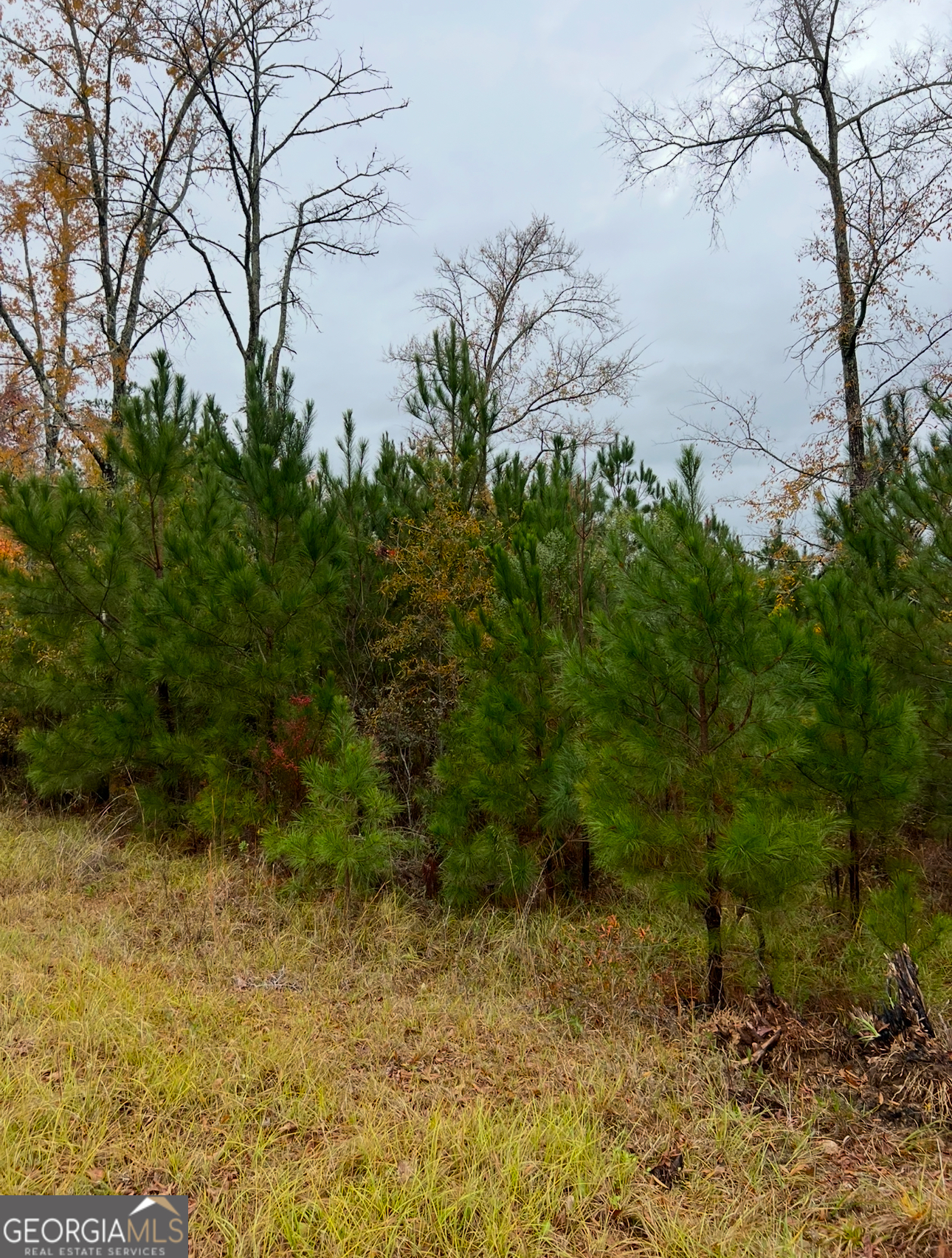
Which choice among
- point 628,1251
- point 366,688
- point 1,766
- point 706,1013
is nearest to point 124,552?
point 366,688

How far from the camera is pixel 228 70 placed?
10.3 meters

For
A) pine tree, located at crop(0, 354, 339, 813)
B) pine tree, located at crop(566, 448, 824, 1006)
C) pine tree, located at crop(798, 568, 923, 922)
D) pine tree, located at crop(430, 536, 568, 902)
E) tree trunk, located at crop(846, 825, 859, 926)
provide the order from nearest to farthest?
pine tree, located at crop(566, 448, 824, 1006), pine tree, located at crop(798, 568, 923, 922), tree trunk, located at crop(846, 825, 859, 926), pine tree, located at crop(430, 536, 568, 902), pine tree, located at crop(0, 354, 339, 813)

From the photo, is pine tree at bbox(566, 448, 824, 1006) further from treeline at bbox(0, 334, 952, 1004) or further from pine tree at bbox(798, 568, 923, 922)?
pine tree at bbox(798, 568, 923, 922)

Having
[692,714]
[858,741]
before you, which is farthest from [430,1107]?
[858,741]

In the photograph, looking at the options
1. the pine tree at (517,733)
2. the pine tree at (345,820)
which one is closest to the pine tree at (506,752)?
the pine tree at (517,733)

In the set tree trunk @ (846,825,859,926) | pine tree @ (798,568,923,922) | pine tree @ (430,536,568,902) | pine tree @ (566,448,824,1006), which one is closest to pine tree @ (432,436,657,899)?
pine tree @ (430,536,568,902)

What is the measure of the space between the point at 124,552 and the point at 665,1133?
6.02 m

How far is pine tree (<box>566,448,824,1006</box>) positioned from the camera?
3.43 meters

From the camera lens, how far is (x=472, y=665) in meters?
5.30

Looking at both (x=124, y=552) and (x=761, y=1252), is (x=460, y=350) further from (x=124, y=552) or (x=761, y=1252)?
(x=761, y=1252)

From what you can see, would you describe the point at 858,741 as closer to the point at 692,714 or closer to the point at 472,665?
the point at 692,714

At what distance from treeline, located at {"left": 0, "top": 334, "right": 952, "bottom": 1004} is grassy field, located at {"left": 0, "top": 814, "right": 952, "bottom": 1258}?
0.67 m

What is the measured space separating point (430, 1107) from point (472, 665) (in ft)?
9.37

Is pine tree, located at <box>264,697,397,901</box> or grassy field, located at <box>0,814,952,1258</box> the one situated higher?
pine tree, located at <box>264,697,397,901</box>
